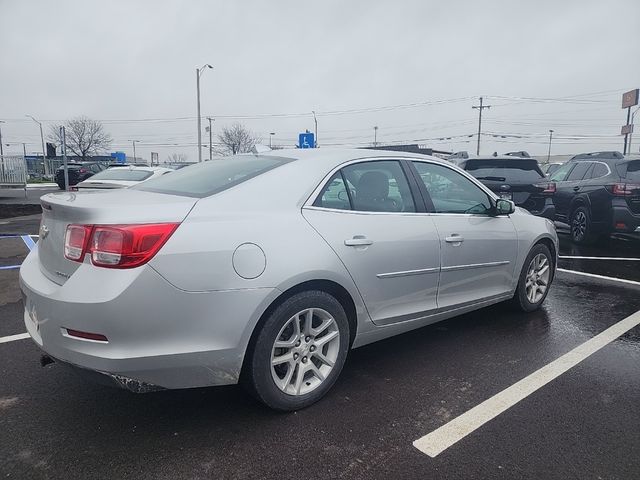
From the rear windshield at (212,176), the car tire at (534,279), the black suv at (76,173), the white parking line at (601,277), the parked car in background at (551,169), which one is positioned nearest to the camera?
the rear windshield at (212,176)

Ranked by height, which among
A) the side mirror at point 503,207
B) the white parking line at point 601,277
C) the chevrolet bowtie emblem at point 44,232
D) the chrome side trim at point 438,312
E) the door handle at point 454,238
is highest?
the side mirror at point 503,207

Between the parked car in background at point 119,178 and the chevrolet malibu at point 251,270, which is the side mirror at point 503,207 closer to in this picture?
the chevrolet malibu at point 251,270

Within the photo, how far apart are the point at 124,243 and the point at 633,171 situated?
328 inches

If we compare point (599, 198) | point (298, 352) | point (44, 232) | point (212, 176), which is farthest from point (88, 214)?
point (599, 198)

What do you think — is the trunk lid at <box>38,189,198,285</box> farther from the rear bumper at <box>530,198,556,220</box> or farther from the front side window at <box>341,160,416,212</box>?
the rear bumper at <box>530,198,556,220</box>

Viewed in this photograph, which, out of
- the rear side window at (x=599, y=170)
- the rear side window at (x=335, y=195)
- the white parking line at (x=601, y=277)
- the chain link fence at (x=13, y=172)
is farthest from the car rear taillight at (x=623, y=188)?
the chain link fence at (x=13, y=172)

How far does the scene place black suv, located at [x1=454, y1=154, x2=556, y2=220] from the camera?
31.8ft

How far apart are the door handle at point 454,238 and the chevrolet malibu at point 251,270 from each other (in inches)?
0.4

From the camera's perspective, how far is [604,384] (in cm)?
320

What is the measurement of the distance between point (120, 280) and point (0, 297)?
364cm

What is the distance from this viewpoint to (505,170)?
9992 millimetres

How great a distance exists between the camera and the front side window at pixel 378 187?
3199mm

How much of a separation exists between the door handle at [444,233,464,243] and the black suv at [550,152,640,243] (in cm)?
567

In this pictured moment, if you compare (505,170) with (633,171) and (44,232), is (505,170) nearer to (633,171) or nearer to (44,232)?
(633,171)
